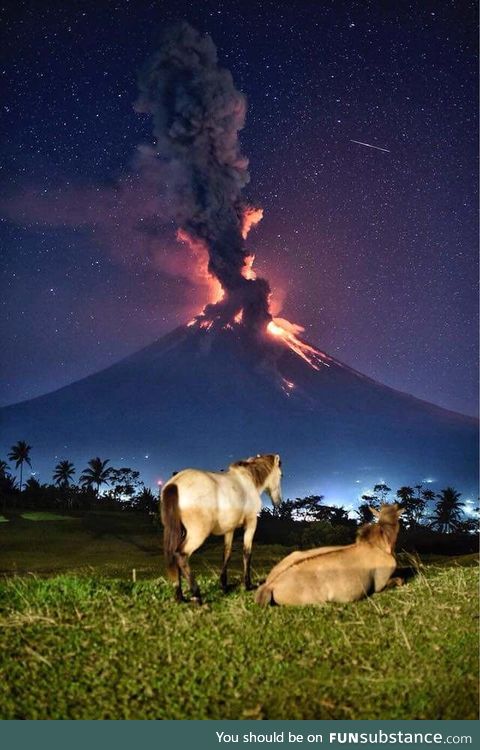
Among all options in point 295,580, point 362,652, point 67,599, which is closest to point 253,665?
point 362,652

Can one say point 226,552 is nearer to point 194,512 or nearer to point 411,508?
point 194,512

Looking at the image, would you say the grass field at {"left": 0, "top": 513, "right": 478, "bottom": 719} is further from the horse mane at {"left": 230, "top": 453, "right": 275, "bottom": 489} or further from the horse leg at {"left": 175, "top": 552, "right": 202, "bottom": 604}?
the horse mane at {"left": 230, "top": 453, "right": 275, "bottom": 489}

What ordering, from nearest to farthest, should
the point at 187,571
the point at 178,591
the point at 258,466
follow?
the point at 187,571 < the point at 178,591 < the point at 258,466

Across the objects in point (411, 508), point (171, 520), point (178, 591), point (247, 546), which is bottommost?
point (178, 591)

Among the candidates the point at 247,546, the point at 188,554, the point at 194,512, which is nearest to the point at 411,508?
the point at 247,546

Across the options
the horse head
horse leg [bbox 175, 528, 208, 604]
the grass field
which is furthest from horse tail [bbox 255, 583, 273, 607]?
the horse head

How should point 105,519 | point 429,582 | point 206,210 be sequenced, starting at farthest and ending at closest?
point 206,210
point 105,519
point 429,582
